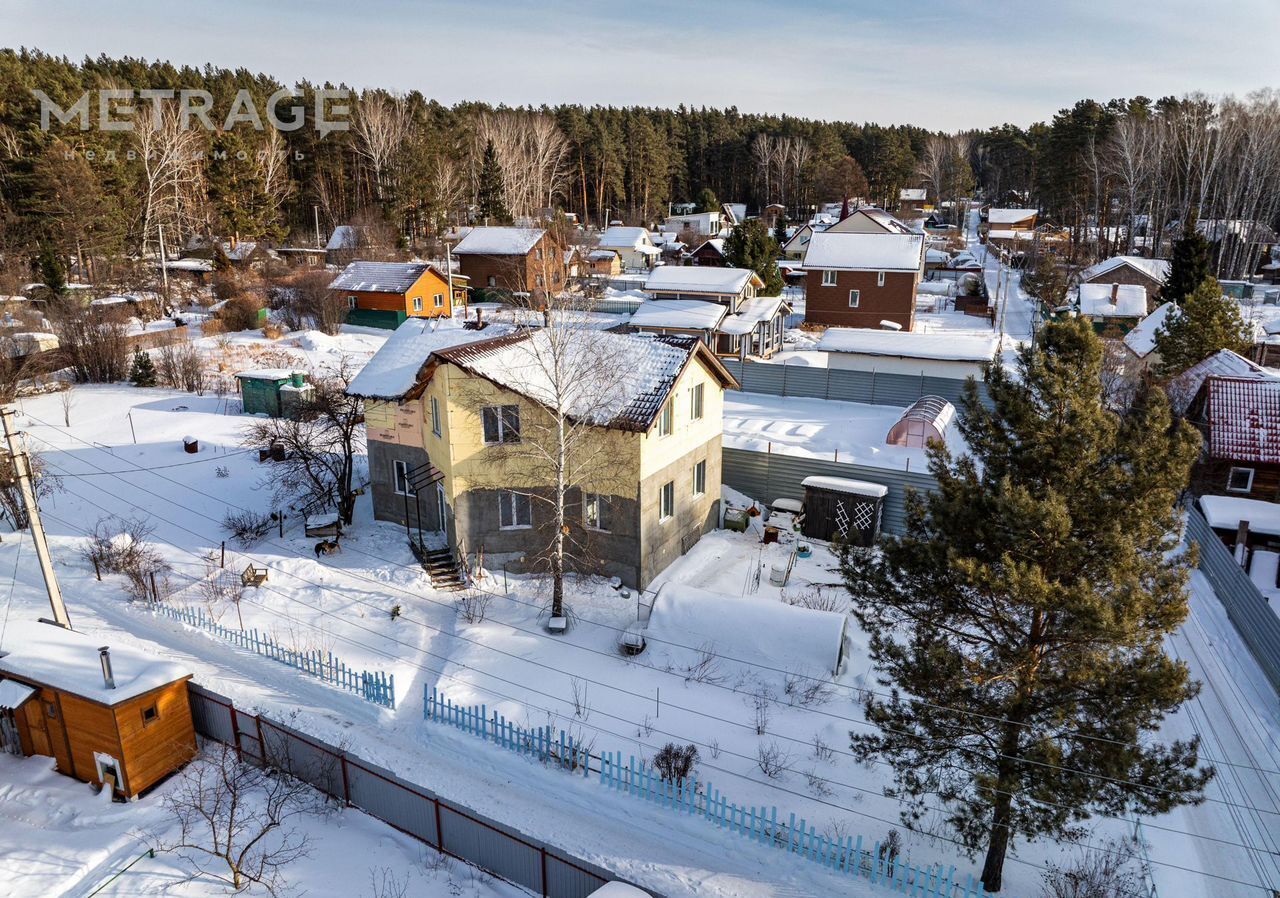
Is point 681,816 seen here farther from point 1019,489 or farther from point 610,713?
point 1019,489

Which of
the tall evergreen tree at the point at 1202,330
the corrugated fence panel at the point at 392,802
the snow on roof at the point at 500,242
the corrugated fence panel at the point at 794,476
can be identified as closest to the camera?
the corrugated fence panel at the point at 392,802

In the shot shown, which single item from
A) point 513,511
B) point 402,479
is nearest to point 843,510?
point 513,511

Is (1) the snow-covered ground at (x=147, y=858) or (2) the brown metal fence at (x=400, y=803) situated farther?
(1) the snow-covered ground at (x=147, y=858)

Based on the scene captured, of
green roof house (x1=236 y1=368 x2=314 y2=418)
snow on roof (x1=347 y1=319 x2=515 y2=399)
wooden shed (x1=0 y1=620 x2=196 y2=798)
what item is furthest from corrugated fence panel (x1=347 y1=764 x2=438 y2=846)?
green roof house (x1=236 y1=368 x2=314 y2=418)

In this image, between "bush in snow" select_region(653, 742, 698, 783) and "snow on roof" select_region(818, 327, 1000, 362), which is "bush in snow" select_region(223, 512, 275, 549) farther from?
"snow on roof" select_region(818, 327, 1000, 362)

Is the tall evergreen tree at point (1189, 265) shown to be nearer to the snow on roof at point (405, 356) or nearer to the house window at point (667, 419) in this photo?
the house window at point (667, 419)

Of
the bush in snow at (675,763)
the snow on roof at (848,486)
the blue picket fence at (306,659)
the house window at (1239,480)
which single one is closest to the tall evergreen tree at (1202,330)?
the house window at (1239,480)
